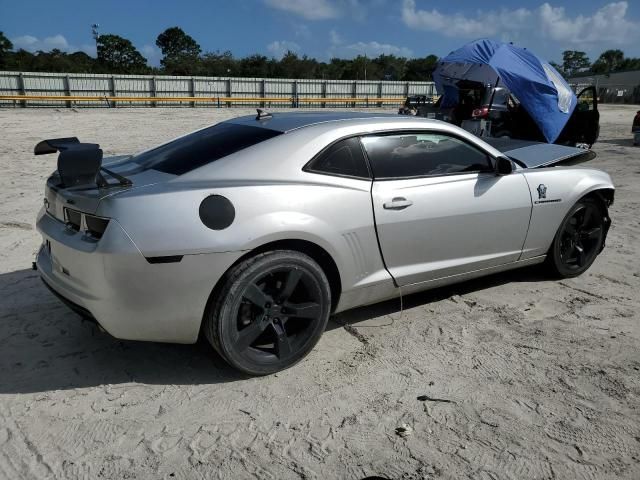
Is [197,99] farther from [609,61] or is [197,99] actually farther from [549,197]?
[609,61]

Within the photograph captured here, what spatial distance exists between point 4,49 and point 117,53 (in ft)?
53.4

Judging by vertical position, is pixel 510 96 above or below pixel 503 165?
above

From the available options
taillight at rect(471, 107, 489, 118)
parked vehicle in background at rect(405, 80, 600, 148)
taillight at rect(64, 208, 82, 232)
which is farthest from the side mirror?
taillight at rect(471, 107, 489, 118)

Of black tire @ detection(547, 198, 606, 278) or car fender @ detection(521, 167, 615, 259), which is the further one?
black tire @ detection(547, 198, 606, 278)

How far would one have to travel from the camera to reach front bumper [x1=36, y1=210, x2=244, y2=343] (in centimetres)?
274

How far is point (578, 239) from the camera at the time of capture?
485 cm

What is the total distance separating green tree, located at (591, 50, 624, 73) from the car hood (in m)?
110

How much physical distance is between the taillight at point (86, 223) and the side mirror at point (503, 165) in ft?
9.14

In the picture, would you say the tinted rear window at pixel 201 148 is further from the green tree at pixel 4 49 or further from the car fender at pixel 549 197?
the green tree at pixel 4 49

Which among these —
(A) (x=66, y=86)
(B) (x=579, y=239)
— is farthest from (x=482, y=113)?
(A) (x=66, y=86)

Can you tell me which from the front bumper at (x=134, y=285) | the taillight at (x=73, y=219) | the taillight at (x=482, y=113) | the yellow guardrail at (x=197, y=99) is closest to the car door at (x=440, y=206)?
the front bumper at (x=134, y=285)

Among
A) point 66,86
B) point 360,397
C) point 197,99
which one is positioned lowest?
point 360,397

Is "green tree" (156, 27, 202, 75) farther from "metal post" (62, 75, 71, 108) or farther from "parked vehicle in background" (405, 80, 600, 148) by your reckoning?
"parked vehicle in background" (405, 80, 600, 148)

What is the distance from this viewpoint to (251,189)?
304cm
